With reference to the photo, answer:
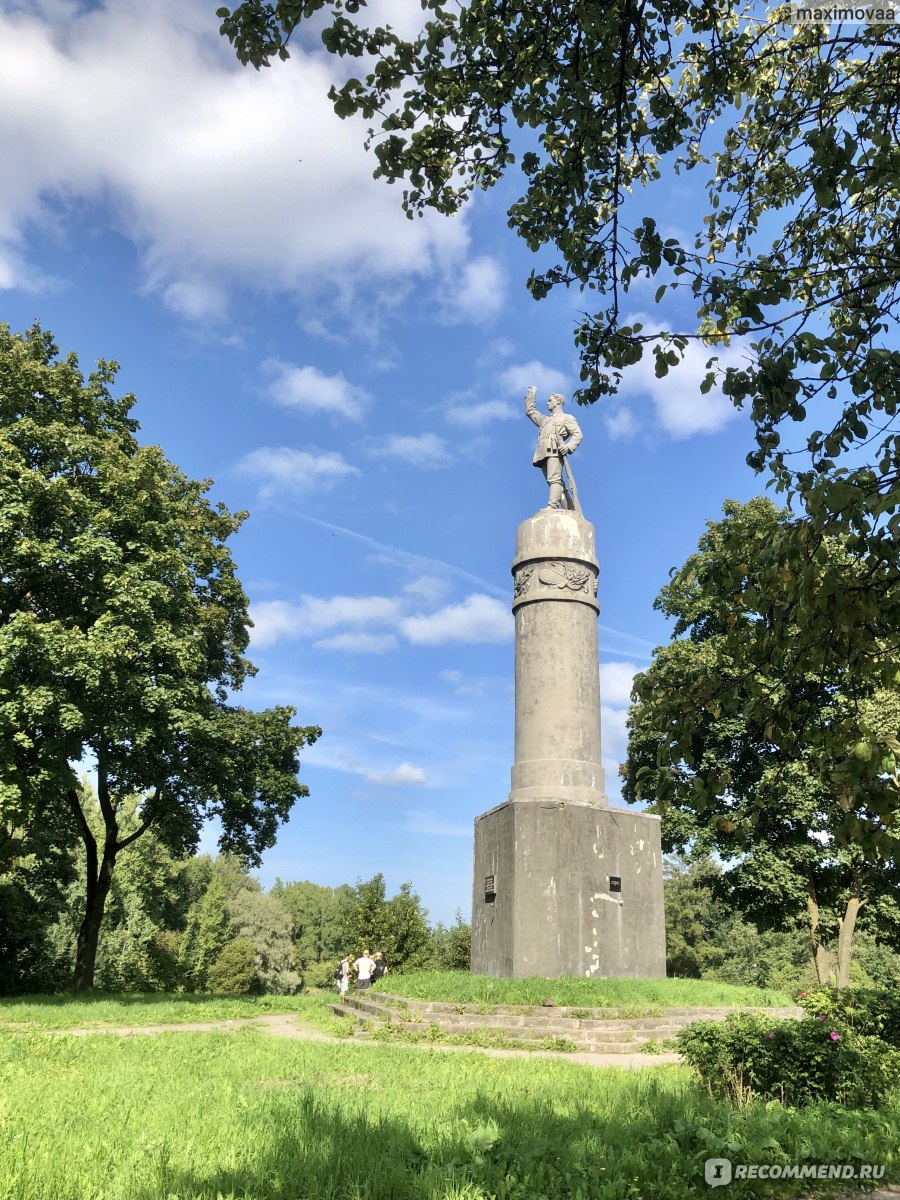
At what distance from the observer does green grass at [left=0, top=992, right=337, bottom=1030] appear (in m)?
14.2

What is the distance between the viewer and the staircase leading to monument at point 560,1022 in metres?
11.7

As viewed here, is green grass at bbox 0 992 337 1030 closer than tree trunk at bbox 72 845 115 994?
Yes

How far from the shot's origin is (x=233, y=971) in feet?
152

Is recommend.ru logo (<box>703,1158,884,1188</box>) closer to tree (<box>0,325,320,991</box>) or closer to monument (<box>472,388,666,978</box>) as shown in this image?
monument (<box>472,388,666,978</box>)

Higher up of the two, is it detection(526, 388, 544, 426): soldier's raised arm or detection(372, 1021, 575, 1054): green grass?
detection(526, 388, 544, 426): soldier's raised arm

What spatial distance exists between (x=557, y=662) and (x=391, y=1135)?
1224 centimetres

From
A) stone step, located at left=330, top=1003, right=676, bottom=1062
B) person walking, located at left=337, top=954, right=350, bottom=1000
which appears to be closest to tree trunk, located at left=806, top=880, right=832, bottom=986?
Answer: person walking, located at left=337, top=954, right=350, bottom=1000

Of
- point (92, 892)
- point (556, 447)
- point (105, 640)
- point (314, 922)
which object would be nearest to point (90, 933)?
point (92, 892)

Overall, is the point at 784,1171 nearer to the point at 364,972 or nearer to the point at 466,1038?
the point at 466,1038

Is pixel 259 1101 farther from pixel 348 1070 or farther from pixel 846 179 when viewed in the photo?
pixel 846 179

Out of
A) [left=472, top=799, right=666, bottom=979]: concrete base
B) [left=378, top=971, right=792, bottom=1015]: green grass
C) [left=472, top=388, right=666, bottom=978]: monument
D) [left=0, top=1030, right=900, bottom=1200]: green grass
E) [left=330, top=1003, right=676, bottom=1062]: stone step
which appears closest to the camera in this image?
[left=0, top=1030, right=900, bottom=1200]: green grass

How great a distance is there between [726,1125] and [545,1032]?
6512 millimetres

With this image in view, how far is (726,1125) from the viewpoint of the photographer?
5.96 metres

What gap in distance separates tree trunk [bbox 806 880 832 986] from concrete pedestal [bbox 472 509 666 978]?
743 centimetres
